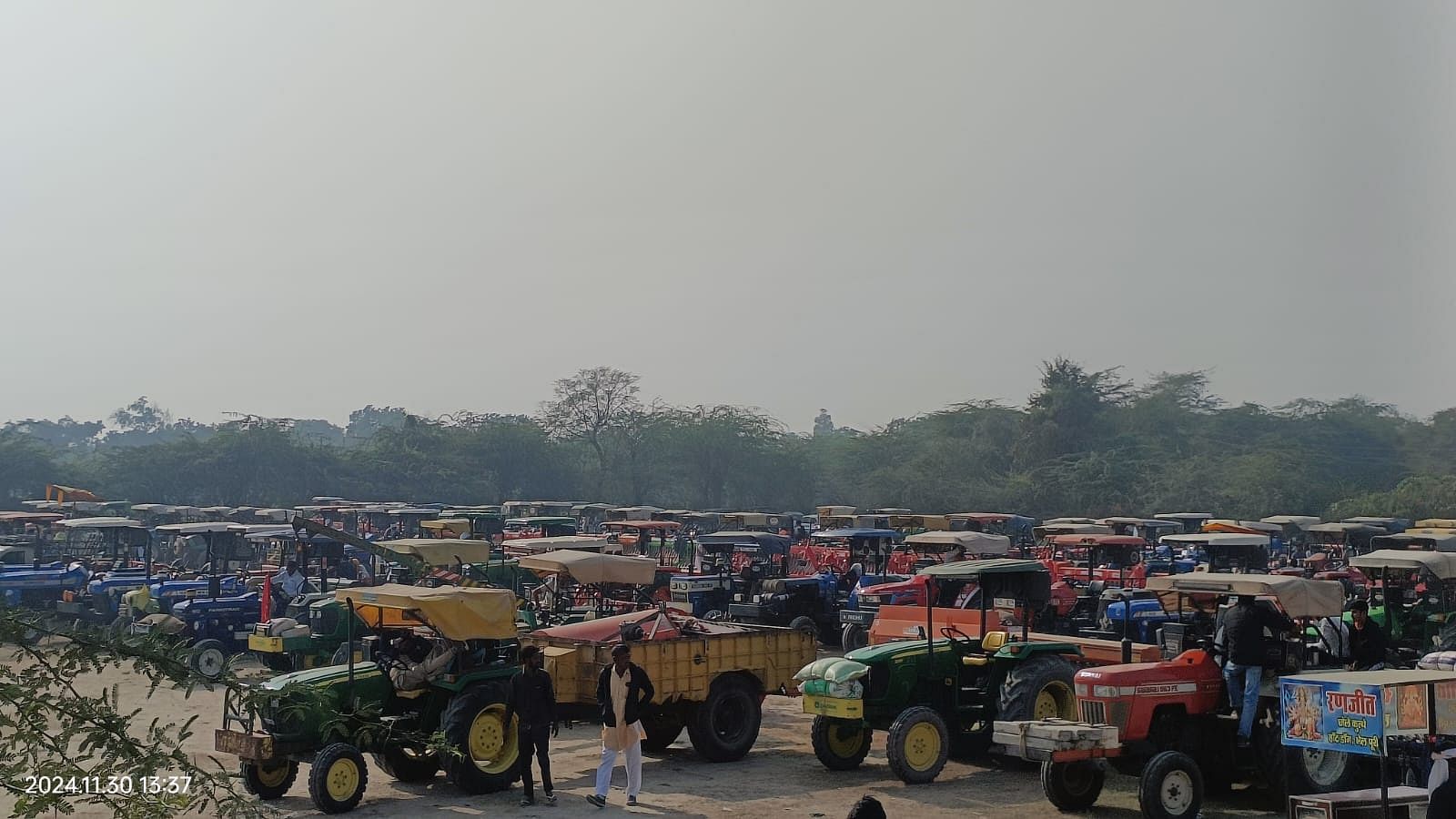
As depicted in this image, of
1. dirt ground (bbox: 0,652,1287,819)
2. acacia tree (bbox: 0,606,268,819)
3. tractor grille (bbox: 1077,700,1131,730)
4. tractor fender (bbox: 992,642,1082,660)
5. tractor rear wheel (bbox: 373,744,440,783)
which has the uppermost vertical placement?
acacia tree (bbox: 0,606,268,819)

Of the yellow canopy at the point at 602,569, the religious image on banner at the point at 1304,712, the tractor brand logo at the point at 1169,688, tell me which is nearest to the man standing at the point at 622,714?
the tractor brand logo at the point at 1169,688

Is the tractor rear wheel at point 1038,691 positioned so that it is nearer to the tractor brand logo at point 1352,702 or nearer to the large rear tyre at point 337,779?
the tractor brand logo at point 1352,702

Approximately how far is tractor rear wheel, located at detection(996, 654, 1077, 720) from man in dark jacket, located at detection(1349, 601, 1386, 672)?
2757 millimetres

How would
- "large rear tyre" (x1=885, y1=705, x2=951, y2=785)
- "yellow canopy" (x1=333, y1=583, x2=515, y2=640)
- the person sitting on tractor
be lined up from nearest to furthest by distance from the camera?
"yellow canopy" (x1=333, y1=583, x2=515, y2=640)
the person sitting on tractor
"large rear tyre" (x1=885, y1=705, x2=951, y2=785)

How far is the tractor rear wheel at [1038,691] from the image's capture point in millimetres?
13344

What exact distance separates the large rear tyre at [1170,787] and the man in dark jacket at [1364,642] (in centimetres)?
305

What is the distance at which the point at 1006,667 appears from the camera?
13.9 meters

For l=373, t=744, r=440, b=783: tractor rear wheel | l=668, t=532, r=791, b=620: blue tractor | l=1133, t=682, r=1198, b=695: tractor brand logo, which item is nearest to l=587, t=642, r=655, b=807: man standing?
l=373, t=744, r=440, b=783: tractor rear wheel

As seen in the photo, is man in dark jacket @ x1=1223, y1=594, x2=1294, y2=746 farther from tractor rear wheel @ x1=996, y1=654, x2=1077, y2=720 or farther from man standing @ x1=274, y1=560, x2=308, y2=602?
man standing @ x1=274, y1=560, x2=308, y2=602

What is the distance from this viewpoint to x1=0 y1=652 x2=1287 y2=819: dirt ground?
11953mm

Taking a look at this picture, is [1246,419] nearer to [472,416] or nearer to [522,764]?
[472,416]

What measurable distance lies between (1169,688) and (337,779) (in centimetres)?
738

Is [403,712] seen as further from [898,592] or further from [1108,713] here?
[898,592]

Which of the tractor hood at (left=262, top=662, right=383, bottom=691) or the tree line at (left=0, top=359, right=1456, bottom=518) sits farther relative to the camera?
the tree line at (left=0, top=359, right=1456, bottom=518)
